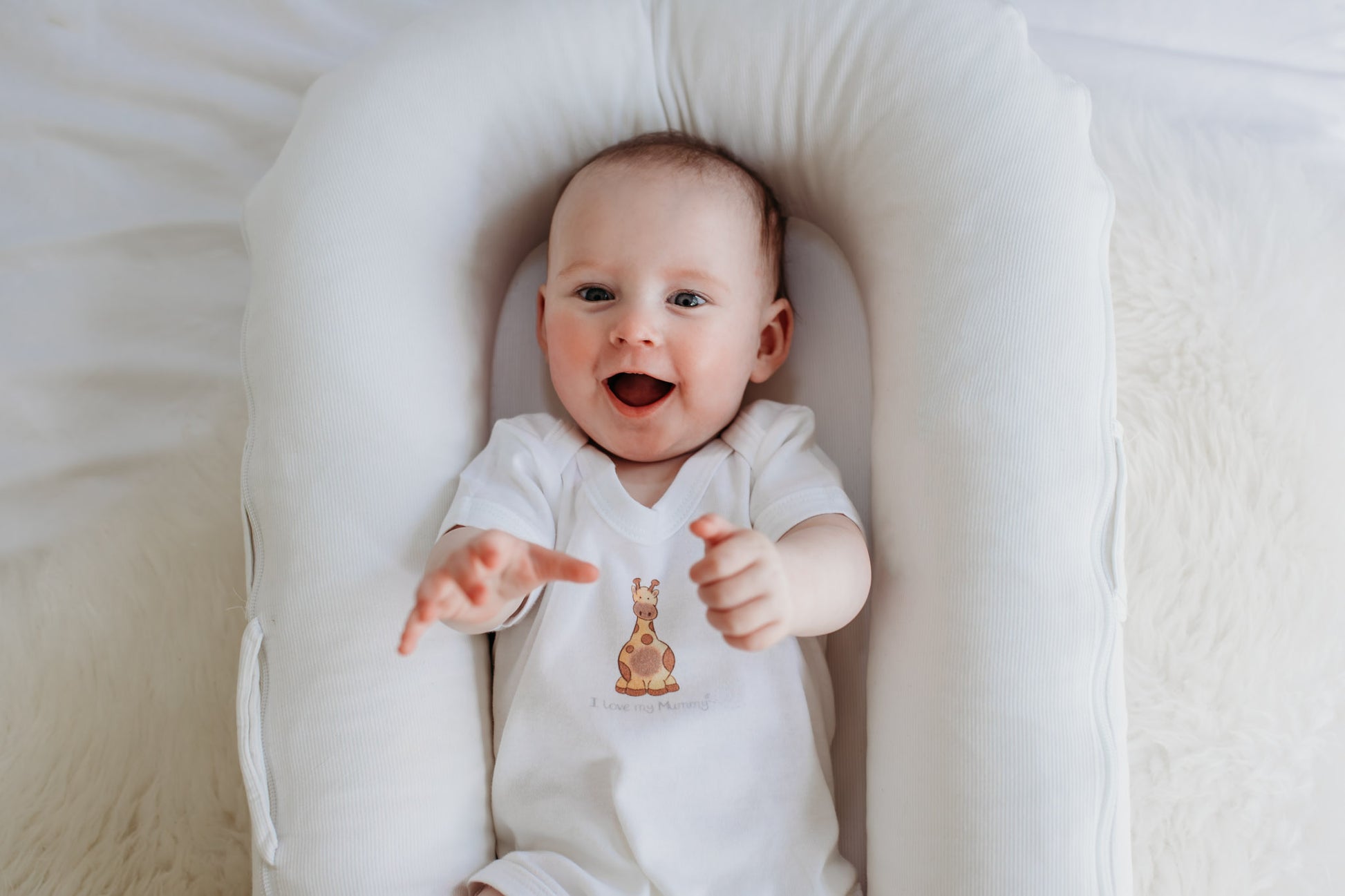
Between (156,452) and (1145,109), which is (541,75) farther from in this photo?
(1145,109)

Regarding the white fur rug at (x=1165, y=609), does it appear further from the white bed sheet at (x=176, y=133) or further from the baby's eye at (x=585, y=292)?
the baby's eye at (x=585, y=292)

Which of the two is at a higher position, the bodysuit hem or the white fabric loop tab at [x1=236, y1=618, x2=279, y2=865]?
the white fabric loop tab at [x1=236, y1=618, x2=279, y2=865]

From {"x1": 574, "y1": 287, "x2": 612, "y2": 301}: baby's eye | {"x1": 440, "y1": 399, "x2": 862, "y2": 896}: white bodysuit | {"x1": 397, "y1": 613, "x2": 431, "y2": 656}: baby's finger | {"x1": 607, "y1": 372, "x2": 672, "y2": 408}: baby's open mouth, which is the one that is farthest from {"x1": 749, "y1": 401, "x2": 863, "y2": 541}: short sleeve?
{"x1": 397, "y1": 613, "x2": 431, "y2": 656}: baby's finger

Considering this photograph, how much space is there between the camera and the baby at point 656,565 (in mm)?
1079

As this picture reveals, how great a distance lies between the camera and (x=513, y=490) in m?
1.17

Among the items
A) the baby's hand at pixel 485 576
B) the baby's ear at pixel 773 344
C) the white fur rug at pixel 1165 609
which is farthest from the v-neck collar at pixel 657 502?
the white fur rug at pixel 1165 609

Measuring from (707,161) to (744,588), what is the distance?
0.56 metres

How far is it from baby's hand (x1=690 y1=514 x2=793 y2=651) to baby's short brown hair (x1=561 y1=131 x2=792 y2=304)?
461 millimetres

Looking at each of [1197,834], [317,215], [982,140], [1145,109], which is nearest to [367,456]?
[317,215]

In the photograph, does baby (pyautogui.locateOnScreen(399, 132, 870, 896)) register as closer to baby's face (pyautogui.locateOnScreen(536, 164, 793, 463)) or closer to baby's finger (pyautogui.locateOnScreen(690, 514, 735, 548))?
baby's face (pyautogui.locateOnScreen(536, 164, 793, 463))

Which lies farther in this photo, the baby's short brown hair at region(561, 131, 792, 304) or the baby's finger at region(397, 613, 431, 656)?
the baby's short brown hair at region(561, 131, 792, 304)

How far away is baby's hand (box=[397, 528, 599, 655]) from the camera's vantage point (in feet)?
3.00

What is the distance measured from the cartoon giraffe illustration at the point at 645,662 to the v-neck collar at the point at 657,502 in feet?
0.30

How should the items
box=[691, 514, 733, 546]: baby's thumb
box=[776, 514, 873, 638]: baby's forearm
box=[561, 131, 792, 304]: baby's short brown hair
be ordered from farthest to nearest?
box=[561, 131, 792, 304]: baby's short brown hair, box=[776, 514, 873, 638]: baby's forearm, box=[691, 514, 733, 546]: baby's thumb
